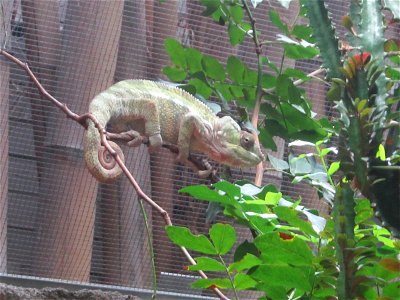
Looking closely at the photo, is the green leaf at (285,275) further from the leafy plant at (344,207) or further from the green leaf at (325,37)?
the green leaf at (325,37)

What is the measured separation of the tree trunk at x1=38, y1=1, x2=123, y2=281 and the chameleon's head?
305 millimetres

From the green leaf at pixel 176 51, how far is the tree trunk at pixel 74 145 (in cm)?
39

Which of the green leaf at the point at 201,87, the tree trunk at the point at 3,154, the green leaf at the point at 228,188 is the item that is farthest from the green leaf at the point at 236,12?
the green leaf at the point at 228,188

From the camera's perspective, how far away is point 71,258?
1806 millimetres

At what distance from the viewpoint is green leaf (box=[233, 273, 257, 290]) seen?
2.90 ft

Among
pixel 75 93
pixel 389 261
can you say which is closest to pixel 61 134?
pixel 75 93

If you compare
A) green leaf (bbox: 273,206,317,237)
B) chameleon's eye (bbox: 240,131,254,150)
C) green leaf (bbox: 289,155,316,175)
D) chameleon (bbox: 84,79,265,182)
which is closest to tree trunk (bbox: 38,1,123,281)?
chameleon (bbox: 84,79,265,182)

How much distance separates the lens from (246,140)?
1749mm

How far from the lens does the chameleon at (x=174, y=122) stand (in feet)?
5.49

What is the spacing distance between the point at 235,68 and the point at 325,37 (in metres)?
0.71

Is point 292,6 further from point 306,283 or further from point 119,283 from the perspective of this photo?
point 306,283

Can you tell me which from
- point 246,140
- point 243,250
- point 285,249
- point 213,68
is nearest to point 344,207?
point 285,249

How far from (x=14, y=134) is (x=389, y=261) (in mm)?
1219

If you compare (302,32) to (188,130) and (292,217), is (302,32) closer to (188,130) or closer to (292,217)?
(188,130)
